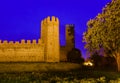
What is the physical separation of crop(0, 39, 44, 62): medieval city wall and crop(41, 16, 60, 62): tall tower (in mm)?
1140

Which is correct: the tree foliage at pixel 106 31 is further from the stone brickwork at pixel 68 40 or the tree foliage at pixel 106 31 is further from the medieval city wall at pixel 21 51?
the stone brickwork at pixel 68 40

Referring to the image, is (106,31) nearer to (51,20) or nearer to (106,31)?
(106,31)

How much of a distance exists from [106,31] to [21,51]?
22291mm

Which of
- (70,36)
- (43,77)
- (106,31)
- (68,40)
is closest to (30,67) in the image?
(106,31)

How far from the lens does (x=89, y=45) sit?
4331cm

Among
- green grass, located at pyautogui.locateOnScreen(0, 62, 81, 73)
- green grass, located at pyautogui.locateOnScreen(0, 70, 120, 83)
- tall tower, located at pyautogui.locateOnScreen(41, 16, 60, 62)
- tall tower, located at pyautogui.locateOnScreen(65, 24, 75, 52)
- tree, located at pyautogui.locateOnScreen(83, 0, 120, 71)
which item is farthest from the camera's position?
tall tower, located at pyautogui.locateOnScreen(65, 24, 75, 52)

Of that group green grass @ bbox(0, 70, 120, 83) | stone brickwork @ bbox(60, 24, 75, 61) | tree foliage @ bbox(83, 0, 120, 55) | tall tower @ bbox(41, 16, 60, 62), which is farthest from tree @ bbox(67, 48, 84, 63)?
green grass @ bbox(0, 70, 120, 83)

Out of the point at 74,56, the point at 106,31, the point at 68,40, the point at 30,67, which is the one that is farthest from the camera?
the point at 68,40

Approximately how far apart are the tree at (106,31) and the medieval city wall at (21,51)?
1884 cm

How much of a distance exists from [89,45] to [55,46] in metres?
20.2

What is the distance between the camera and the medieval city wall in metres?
60.6

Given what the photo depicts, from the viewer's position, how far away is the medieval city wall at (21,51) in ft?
199

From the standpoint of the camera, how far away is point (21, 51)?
61.0 metres

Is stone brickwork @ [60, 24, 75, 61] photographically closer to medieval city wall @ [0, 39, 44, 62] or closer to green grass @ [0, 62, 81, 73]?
medieval city wall @ [0, 39, 44, 62]
